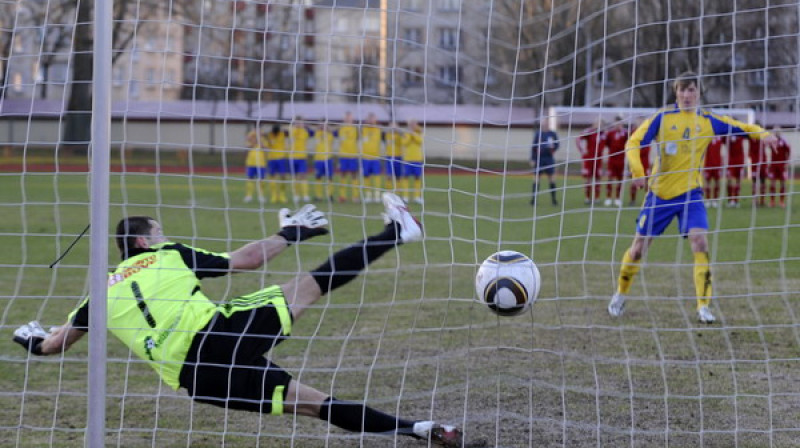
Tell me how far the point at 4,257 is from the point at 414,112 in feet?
60.3

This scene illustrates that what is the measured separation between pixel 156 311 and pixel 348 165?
50.7 ft

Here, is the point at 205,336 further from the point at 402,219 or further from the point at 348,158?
the point at 348,158

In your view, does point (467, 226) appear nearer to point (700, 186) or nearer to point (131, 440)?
point (700, 186)

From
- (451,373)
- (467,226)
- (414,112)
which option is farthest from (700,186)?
(414,112)

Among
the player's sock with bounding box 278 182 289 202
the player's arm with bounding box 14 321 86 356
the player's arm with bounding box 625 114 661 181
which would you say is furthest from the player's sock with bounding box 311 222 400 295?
the player's sock with bounding box 278 182 289 202

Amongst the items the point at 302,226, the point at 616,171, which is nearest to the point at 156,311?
the point at 302,226

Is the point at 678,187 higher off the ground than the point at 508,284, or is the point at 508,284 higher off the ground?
the point at 678,187

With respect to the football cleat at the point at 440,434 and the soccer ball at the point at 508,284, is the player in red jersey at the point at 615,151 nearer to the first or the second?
the soccer ball at the point at 508,284

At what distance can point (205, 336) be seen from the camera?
13.6ft

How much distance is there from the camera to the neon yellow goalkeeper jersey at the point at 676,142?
681cm

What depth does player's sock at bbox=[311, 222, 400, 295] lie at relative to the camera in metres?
4.45

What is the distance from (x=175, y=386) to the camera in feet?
13.8

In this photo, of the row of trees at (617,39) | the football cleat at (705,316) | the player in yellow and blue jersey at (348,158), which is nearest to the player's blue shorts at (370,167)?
the player in yellow and blue jersey at (348,158)

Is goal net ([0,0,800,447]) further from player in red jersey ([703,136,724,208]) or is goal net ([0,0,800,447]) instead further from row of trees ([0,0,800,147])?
player in red jersey ([703,136,724,208])
